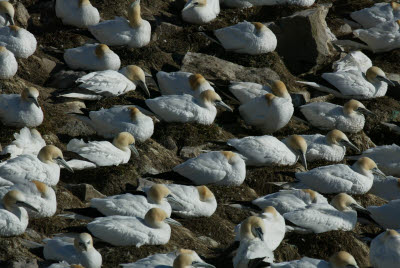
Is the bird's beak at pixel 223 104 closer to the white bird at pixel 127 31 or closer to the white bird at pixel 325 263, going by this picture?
the white bird at pixel 127 31

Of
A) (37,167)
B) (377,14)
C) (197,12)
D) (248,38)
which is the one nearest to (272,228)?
(37,167)

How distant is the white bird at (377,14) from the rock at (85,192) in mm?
9419

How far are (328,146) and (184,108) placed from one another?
2.28 meters

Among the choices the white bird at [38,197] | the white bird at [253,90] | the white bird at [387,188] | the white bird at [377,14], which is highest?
the white bird at [38,197]

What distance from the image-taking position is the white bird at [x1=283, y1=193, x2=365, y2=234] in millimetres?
15094

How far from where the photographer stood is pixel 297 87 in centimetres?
2072

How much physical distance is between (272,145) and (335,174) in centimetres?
100

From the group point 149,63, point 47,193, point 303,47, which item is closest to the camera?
point 47,193

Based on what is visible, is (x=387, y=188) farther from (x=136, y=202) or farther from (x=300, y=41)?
(x=136, y=202)

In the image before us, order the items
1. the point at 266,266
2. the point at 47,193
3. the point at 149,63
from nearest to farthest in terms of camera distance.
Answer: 1. the point at 266,266
2. the point at 47,193
3. the point at 149,63

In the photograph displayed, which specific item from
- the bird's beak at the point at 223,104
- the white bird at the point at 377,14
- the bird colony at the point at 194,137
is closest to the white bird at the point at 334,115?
the bird colony at the point at 194,137

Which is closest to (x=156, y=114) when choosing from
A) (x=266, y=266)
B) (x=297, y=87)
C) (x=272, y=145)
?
(x=272, y=145)

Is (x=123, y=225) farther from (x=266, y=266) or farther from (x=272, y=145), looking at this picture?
(x=272, y=145)

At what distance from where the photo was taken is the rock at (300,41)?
21453 millimetres
